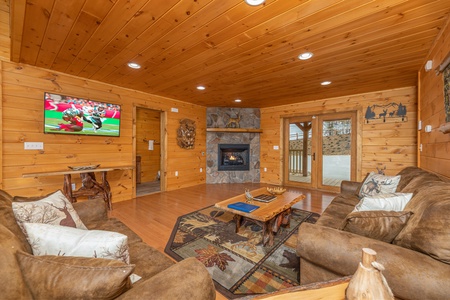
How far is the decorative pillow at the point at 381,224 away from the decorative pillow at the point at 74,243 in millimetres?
1420

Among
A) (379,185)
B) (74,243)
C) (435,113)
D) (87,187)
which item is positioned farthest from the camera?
(87,187)

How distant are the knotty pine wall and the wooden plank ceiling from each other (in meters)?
0.23

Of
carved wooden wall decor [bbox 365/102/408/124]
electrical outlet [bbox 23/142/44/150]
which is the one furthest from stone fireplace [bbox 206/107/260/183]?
electrical outlet [bbox 23/142/44/150]

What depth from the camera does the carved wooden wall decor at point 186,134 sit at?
504 centimetres

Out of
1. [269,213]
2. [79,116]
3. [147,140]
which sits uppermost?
[79,116]

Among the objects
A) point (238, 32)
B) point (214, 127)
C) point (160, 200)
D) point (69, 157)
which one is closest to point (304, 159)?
point (214, 127)

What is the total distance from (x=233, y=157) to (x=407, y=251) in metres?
5.01

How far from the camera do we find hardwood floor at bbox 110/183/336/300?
2.57 m

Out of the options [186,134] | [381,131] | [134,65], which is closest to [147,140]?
[186,134]

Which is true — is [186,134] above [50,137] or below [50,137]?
above

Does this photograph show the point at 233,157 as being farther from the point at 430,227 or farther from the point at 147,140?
the point at 430,227

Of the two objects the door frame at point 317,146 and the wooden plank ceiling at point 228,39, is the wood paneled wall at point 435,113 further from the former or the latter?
the door frame at point 317,146

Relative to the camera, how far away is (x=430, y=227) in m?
1.04

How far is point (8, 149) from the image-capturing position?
2.76 m
